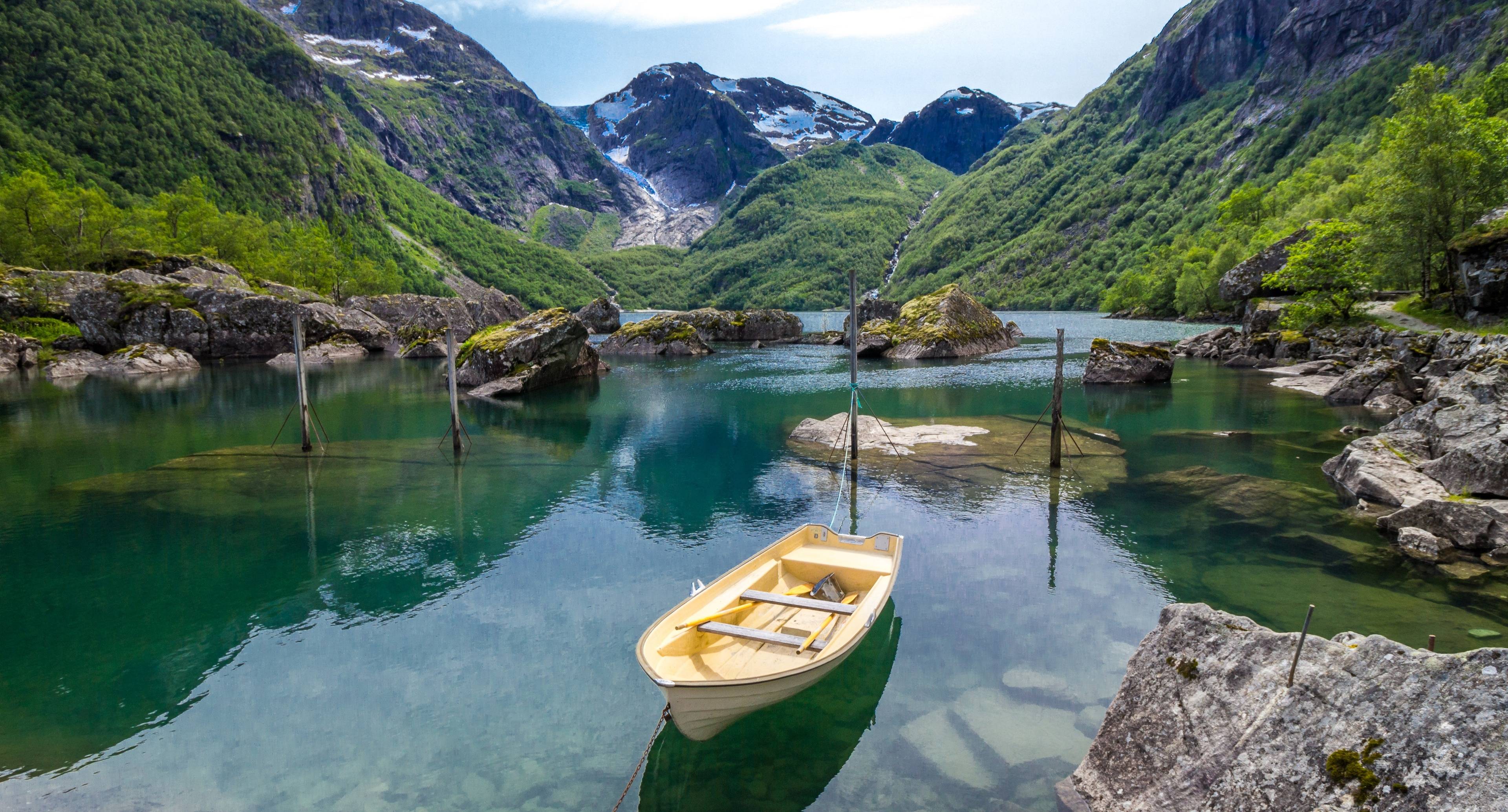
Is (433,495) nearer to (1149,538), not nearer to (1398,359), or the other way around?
(1149,538)

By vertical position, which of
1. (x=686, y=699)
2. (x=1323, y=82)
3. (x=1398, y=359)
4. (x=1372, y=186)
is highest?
(x=1323, y=82)

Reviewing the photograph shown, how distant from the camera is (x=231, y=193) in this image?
465 feet

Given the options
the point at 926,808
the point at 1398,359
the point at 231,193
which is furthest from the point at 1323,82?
the point at 231,193

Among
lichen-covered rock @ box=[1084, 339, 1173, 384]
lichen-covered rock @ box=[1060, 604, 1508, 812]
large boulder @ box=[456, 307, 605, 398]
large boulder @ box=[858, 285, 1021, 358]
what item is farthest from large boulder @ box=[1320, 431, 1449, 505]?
large boulder @ box=[858, 285, 1021, 358]

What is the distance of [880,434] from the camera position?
31.9m

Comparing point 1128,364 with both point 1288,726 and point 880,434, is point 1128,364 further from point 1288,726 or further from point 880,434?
point 1288,726

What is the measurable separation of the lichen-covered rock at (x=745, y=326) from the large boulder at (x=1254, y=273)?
176 ft

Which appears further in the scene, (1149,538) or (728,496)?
(728,496)

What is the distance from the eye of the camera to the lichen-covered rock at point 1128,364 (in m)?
47.9

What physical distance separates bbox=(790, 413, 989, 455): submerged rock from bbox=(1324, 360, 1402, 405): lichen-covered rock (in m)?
19.6

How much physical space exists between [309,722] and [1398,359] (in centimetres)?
4912

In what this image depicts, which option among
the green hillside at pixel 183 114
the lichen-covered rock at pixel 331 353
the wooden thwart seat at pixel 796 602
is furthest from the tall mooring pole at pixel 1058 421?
the green hillside at pixel 183 114

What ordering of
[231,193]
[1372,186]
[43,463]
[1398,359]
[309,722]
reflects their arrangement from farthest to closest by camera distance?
[231,193], [1372,186], [1398,359], [43,463], [309,722]

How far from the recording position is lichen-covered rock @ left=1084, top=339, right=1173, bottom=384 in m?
47.9
